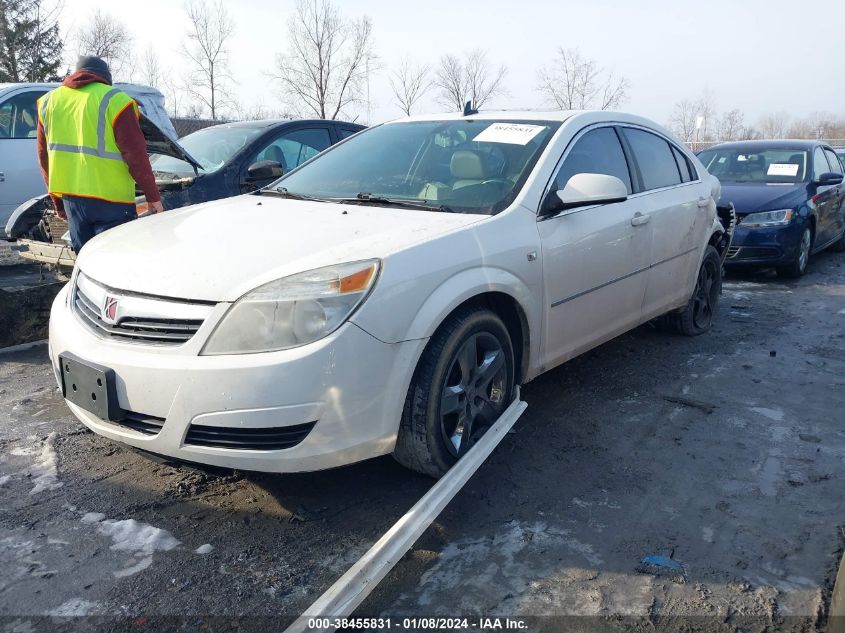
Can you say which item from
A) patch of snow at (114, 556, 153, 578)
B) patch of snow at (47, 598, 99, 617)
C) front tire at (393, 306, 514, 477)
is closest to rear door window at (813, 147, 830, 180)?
front tire at (393, 306, 514, 477)

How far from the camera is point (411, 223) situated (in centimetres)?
318

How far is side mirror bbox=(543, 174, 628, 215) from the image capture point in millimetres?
3525

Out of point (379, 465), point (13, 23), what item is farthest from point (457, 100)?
point (379, 465)

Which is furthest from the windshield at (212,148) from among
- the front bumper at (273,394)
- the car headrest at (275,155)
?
the front bumper at (273,394)

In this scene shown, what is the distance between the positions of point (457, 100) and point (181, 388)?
31.3 m

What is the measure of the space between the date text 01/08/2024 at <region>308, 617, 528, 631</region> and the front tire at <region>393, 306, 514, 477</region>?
2.48 ft

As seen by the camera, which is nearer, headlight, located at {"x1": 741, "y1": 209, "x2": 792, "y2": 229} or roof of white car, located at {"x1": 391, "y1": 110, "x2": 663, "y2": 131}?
roof of white car, located at {"x1": 391, "y1": 110, "x2": 663, "y2": 131}

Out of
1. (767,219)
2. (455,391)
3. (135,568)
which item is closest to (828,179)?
(767,219)

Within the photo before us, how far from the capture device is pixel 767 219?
7.97 m

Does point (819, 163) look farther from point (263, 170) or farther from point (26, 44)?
point (26, 44)

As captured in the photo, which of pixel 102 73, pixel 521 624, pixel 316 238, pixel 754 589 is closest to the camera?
pixel 521 624

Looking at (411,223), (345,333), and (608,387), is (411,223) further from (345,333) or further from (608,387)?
(608,387)

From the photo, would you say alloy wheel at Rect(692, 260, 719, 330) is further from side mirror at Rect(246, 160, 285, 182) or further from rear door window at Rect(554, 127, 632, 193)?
side mirror at Rect(246, 160, 285, 182)

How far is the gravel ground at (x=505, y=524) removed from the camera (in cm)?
235
